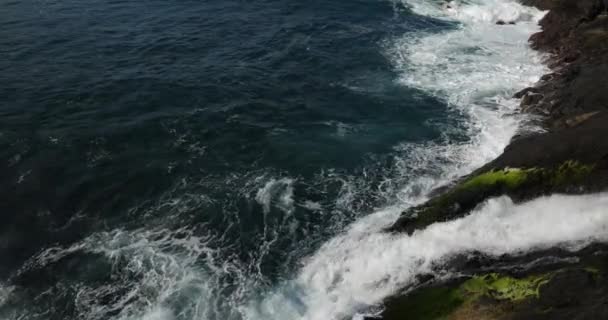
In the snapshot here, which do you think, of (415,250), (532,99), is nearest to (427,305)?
(415,250)

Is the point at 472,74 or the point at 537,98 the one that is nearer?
the point at 537,98

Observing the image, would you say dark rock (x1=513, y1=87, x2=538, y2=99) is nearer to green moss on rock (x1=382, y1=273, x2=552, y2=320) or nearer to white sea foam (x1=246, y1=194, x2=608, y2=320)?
white sea foam (x1=246, y1=194, x2=608, y2=320)

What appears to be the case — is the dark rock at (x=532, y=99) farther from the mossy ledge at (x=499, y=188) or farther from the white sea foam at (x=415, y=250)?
the white sea foam at (x=415, y=250)

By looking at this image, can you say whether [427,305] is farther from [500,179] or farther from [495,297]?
[500,179]

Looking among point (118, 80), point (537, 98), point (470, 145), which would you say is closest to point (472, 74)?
point (537, 98)

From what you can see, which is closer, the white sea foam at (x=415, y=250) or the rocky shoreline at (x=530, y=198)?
the rocky shoreline at (x=530, y=198)

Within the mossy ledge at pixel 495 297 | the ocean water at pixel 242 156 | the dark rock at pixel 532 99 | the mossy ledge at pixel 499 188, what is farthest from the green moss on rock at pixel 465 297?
the dark rock at pixel 532 99

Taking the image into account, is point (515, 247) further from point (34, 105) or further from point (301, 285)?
point (34, 105)
